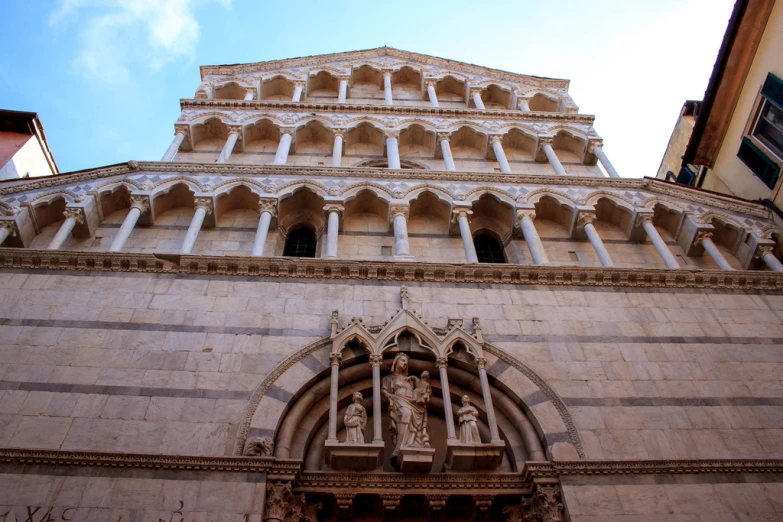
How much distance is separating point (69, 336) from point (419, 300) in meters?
4.45

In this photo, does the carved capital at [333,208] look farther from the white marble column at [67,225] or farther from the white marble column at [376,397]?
the white marble column at [67,225]

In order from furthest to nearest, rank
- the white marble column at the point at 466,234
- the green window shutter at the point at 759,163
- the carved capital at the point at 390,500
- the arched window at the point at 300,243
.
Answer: the green window shutter at the point at 759,163, the arched window at the point at 300,243, the white marble column at the point at 466,234, the carved capital at the point at 390,500

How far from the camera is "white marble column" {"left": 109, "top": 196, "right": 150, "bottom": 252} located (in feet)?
32.1

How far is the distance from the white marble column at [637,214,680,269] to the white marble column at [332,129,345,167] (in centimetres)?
565

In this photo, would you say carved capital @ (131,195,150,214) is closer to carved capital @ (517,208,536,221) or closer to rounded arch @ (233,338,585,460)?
rounded arch @ (233,338,585,460)

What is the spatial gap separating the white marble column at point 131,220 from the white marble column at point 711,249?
369 inches

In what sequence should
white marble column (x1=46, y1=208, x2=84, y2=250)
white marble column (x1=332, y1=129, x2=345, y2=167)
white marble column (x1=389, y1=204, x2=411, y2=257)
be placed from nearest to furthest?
white marble column (x1=46, y1=208, x2=84, y2=250)
white marble column (x1=389, y1=204, x2=411, y2=257)
white marble column (x1=332, y1=129, x2=345, y2=167)

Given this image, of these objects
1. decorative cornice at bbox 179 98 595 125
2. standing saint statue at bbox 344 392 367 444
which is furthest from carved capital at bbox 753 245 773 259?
standing saint statue at bbox 344 392 367 444

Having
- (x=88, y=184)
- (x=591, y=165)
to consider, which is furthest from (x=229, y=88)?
(x=591, y=165)

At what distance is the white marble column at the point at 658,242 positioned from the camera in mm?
10109

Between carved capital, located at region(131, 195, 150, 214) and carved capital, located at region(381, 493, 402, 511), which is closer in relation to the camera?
carved capital, located at region(381, 493, 402, 511)

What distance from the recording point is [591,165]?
13617 mm

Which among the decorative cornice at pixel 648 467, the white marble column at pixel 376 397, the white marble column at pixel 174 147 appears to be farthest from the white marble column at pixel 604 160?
the white marble column at pixel 174 147

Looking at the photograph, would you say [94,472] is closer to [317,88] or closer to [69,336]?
[69,336]
